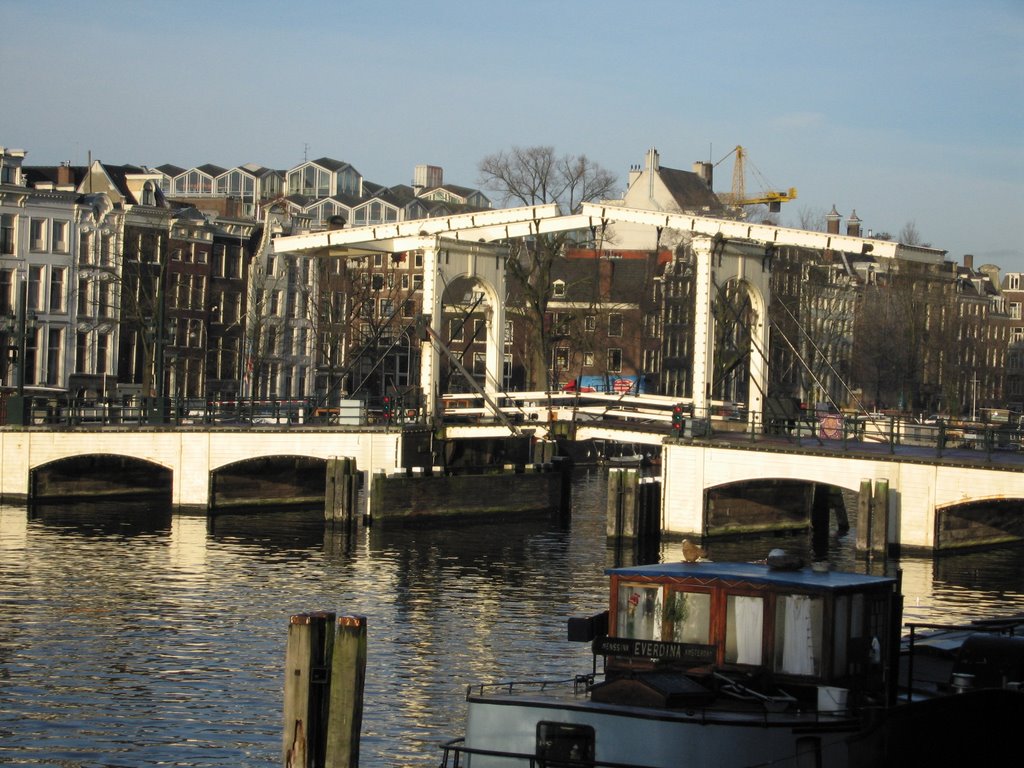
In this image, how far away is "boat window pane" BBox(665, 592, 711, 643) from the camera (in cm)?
1441

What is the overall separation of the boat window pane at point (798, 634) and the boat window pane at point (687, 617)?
62 centimetres

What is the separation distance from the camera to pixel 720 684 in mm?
13797

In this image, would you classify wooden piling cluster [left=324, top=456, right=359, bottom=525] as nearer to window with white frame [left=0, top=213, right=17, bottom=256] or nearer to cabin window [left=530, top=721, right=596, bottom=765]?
cabin window [left=530, top=721, right=596, bottom=765]

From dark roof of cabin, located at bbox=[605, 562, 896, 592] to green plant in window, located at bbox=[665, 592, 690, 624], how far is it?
169 millimetres

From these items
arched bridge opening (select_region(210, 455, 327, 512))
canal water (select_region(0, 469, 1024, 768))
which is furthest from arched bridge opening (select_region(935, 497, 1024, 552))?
arched bridge opening (select_region(210, 455, 327, 512))

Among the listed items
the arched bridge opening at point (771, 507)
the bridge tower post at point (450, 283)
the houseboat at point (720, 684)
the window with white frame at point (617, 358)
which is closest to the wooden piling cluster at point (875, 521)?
the arched bridge opening at point (771, 507)

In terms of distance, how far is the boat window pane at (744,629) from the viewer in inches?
560

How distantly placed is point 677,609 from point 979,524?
2412cm

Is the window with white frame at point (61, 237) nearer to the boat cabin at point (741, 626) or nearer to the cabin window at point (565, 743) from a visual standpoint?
the boat cabin at point (741, 626)

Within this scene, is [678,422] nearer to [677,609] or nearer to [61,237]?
[677,609]

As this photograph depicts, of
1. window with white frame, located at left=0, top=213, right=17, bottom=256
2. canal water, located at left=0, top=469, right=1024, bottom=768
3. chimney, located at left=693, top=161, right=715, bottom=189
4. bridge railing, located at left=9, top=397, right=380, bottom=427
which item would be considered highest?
chimney, located at left=693, top=161, right=715, bottom=189

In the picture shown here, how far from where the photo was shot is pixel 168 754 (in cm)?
1747

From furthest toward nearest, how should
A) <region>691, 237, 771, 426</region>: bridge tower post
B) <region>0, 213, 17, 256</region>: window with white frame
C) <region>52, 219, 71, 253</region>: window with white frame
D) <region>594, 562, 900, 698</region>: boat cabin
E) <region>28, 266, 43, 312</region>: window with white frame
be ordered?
<region>52, 219, 71, 253</region>: window with white frame
<region>28, 266, 43, 312</region>: window with white frame
<region>0, 213, 17, 256</region>: window with white frame
<region>691, 237, 771, 426</region>: bridge tower post
<region>594, 562, 900, 698</region>: boat cabin

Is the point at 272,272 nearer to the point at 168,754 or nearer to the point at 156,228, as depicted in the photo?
the point at 156,228
